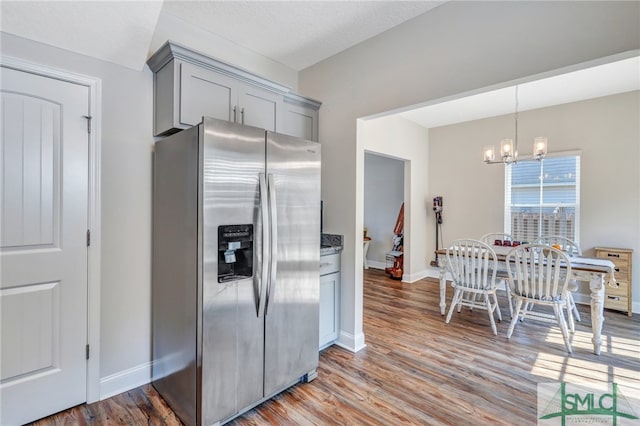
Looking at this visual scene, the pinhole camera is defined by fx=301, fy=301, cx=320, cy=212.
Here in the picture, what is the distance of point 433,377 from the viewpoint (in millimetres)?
2361

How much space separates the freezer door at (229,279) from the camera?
170 centimetres

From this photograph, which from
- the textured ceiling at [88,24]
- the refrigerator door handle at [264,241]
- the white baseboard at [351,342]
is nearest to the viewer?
the textured ceiling at [88,24]

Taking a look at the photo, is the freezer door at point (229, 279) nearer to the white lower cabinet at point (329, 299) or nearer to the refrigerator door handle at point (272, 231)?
the refrigerator door handle at point (272, 231)

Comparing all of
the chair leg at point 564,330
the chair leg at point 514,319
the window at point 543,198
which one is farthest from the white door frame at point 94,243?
the window at point 543,198

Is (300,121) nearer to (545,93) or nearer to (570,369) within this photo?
(570,369)

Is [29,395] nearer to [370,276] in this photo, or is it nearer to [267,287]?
[267,287]

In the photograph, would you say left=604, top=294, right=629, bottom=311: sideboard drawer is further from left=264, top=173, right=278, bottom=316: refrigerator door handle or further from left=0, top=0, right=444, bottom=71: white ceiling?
left=264, top=173, right=278, bottom=316: refrigerator door handle

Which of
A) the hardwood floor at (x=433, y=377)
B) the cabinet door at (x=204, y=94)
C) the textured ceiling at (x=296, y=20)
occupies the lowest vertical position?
the hardwood floor at (x=433, y=377)

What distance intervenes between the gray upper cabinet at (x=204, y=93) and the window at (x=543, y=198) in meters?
4.13

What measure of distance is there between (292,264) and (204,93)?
4.52 ft

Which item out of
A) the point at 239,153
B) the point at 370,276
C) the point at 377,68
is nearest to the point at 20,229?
the point at 239,153

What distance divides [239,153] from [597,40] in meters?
2.09

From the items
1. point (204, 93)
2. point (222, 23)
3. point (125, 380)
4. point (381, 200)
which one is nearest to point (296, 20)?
point (222, 23)

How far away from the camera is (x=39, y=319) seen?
1837mm
